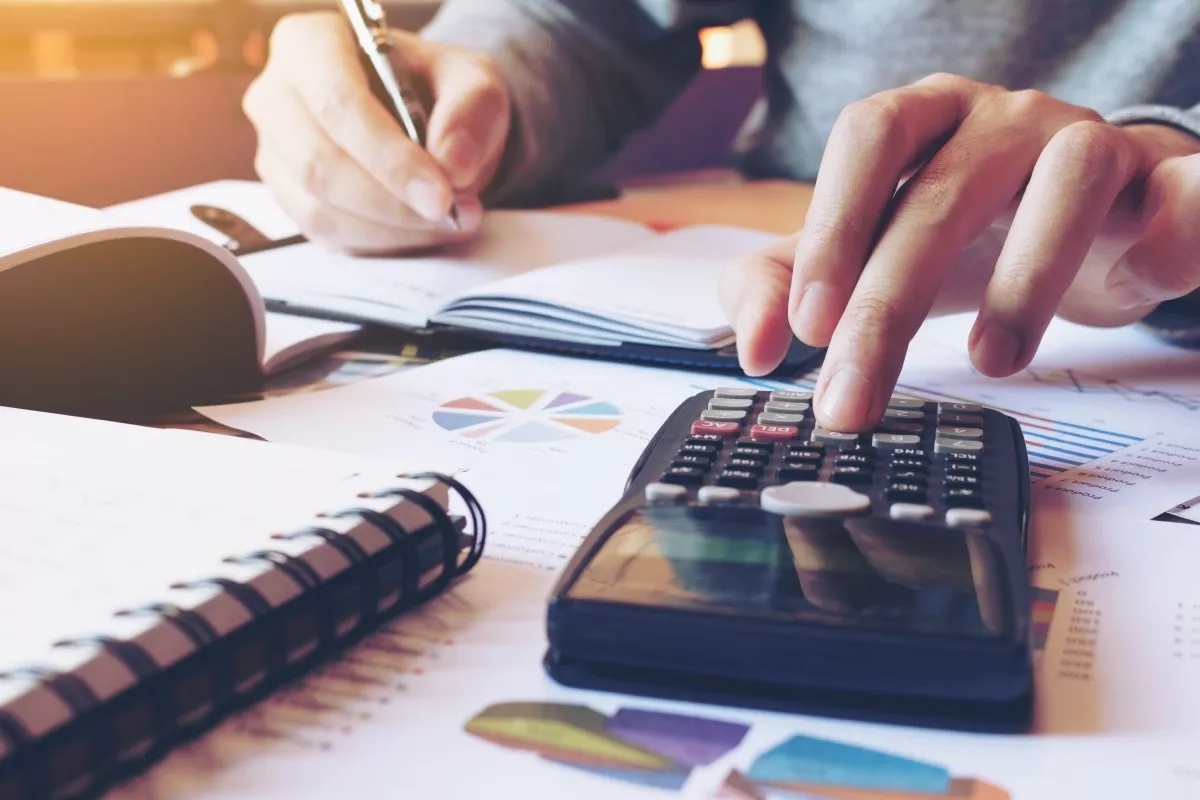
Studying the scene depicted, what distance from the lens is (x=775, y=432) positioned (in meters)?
0.40

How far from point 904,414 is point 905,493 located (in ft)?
0.28

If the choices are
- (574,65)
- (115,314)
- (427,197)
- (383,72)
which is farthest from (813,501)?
(574,65)

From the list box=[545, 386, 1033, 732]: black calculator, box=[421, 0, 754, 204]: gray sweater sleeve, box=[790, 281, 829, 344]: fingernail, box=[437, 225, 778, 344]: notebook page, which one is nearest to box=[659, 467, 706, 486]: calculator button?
box=[545, 386, 1033, 732]: black calculator

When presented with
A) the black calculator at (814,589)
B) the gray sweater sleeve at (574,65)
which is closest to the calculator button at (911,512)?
the black calculator at (814,589)

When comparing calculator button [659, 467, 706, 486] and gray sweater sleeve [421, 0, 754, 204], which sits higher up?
gray sweater sleeve [421, 0, 754, 204]

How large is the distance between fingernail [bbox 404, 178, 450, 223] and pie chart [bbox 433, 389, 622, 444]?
0.19 metres

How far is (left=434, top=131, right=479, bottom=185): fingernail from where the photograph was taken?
0.74 meters

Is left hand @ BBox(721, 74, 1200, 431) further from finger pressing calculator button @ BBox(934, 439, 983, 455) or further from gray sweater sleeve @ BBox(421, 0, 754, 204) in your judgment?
gray sweater sleeve @ BBox(421, 0, 754, 204)

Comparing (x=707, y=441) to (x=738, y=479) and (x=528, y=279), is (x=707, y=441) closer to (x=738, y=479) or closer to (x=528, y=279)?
(x=738, y=479)

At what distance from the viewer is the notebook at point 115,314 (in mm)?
482

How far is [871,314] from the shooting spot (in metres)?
0.42

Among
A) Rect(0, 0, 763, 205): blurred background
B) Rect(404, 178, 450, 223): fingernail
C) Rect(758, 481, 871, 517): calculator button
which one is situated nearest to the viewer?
Rect(758, 481, 871, 517): calculator button

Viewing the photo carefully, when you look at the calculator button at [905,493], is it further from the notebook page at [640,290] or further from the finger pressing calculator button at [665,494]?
the notebook page at [640,290]

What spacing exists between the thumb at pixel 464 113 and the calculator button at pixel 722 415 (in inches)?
14.1
